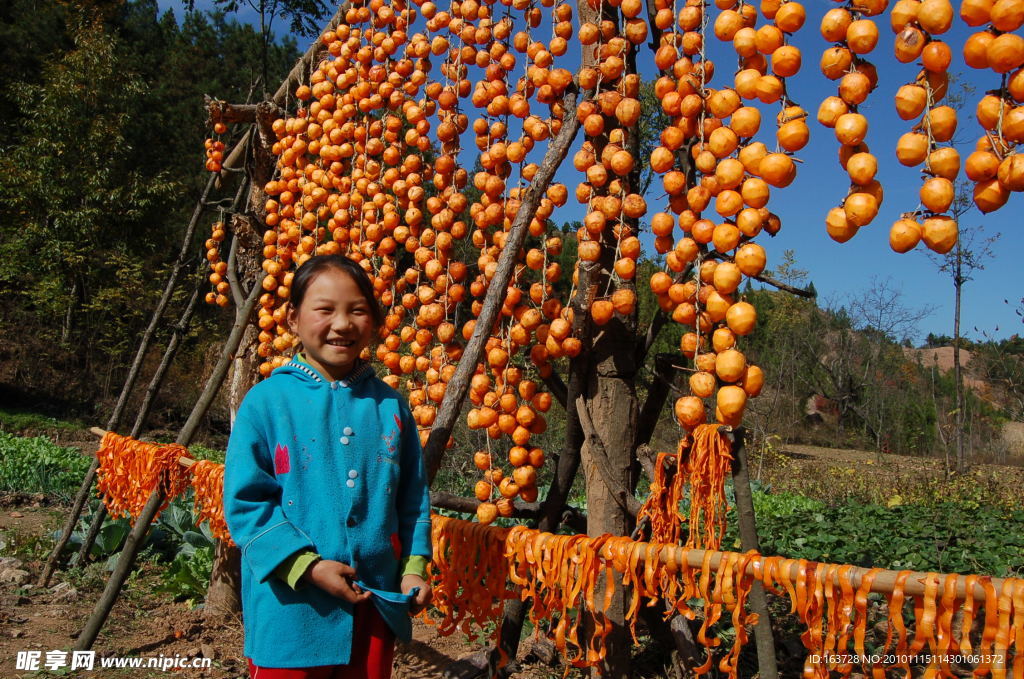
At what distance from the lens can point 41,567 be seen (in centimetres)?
394

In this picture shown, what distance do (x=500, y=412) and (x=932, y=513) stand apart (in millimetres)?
5357

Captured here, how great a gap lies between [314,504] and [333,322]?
384 millimetres

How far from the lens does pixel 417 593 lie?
137 centimetres

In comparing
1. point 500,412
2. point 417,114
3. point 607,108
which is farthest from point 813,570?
point 417,114

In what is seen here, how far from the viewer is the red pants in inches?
52.7

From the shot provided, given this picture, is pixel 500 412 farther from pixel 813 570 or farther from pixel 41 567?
pixel 41 567

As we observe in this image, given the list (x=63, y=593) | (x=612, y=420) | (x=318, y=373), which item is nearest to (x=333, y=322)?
(x=318, y=373)

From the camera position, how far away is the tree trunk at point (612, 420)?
1.84m

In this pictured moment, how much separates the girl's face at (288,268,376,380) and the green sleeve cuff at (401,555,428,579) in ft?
1.41

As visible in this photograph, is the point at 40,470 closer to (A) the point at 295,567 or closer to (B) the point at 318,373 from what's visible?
(B) the point at 318,373

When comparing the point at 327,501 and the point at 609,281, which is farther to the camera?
the point at 609,281

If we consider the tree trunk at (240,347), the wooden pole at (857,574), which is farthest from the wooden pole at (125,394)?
the wooden pole at (857,574)

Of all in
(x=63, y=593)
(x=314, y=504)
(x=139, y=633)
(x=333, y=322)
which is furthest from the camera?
(x=63, y=593)

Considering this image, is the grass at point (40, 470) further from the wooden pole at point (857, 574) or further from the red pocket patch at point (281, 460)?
the wooden pole at point (857, 574)
